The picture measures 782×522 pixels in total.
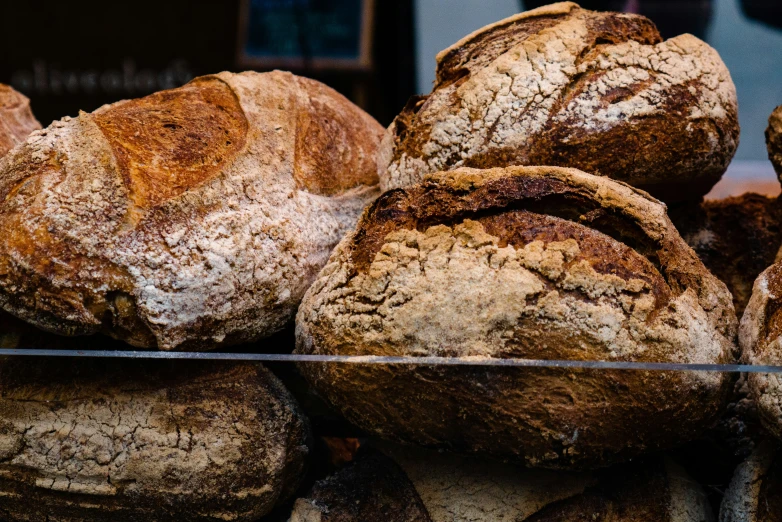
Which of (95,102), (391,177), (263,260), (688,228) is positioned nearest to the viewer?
(263,260)

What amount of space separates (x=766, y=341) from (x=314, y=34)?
1956 mm

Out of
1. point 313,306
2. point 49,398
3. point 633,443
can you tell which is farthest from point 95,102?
point 633,443

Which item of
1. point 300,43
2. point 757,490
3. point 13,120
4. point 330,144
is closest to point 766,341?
point 757,490

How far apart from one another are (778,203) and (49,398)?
1386 mm

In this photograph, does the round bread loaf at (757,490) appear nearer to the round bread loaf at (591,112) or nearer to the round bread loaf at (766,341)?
the round bread loaf at (766,341)

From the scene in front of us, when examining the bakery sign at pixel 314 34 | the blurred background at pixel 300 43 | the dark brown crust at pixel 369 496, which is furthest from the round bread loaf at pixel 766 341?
the bakery sign at pixel 314 34

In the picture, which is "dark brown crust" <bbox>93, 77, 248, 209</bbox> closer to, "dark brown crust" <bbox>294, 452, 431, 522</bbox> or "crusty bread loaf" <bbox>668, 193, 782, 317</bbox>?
"dark brown crust" <bbox>294, 452, 431, 522</bbox>

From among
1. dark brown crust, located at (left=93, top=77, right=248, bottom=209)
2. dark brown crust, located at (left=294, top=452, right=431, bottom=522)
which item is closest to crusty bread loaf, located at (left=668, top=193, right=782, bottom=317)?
dark brown crust, located at (left=294, top=452, right=431, bottom=522)

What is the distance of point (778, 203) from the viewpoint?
61.7 inches

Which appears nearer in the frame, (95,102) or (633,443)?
(633,443)

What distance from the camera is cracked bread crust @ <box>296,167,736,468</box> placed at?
108cm

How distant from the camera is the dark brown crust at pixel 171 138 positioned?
1.27 m

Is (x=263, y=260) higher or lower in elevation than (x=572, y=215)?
lower

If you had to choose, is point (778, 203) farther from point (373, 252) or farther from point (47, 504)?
point (47, 504)
